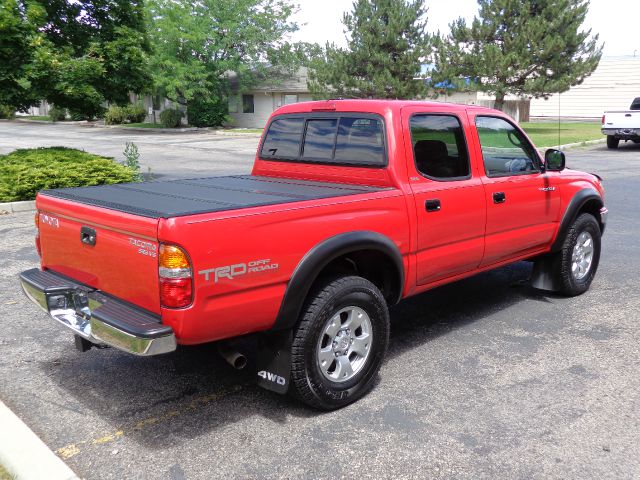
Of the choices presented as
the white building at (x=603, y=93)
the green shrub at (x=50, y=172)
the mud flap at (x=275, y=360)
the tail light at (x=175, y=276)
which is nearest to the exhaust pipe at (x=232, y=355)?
the mud flap at (x=275, y=360)

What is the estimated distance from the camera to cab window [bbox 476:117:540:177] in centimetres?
503

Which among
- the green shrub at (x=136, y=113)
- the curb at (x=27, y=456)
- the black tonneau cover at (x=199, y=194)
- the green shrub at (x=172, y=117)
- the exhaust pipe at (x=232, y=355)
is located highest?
the green shrub at (x=136, y=113)

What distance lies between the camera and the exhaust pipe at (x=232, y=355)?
358 centimetres

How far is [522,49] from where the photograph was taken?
102 ft

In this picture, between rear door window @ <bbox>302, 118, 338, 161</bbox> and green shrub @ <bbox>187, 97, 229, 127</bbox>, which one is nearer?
rear door window @ <bbox>302, 118, 338, 161</bbox>

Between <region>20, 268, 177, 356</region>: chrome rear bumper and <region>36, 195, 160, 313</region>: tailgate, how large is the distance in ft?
0.20

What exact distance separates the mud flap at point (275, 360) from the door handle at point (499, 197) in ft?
7.25

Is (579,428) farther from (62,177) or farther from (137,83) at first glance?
(137,83)

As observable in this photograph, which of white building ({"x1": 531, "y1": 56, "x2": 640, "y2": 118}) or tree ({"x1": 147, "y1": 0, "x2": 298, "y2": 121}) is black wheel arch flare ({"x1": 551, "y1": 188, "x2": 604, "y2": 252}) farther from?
white building ({"x1": 531, "y1": 56, "x2": 640, "y2": 118})

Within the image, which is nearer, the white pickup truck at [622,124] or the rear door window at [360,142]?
the rear door window at [360,142]

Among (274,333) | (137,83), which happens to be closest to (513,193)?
(274,333)

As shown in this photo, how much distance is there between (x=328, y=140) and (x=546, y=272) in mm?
2658

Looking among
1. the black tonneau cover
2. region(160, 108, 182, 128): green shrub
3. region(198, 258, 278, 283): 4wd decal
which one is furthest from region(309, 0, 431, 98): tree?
region(198, 258, 278, 283): 4wd decal

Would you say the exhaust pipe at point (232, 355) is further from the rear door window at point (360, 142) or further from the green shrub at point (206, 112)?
the green shrub at point (206, 112)
